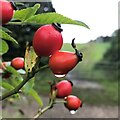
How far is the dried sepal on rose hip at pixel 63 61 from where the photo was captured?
54 cm

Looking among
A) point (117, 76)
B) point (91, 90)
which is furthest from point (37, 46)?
point (117, 76)

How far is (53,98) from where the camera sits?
0.76 meters

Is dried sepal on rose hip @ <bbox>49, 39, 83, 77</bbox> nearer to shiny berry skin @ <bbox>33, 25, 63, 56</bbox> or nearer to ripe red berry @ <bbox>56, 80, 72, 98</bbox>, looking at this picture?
shiny berry skin @ <bbox>33, 25, 63, 56</bbox>

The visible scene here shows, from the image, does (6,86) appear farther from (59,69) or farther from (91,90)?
(91,90)

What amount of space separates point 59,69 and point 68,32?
362 millimetres

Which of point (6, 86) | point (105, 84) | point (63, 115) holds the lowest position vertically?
point (105, 84)

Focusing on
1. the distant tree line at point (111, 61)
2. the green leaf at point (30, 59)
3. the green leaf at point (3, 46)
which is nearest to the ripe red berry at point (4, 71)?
the green leaf at point (3, 46)

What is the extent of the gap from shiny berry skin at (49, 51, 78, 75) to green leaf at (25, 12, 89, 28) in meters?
0.05

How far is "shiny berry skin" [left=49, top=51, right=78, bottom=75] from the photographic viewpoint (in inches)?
21.3

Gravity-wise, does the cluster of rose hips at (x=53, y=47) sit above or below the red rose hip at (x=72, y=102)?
above

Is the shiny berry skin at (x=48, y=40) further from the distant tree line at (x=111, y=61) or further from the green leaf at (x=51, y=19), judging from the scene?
the distant tree line at (x=111, y=61)

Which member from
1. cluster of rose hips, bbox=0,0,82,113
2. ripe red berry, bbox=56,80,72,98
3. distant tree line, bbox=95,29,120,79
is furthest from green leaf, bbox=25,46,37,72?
distant tree line, bbox=95,29,120,79

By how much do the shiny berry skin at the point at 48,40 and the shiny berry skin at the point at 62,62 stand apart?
0.4 inches

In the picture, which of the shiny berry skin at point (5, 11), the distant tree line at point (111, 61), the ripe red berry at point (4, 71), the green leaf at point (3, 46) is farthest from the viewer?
the distant tree line at point (111, 61)
